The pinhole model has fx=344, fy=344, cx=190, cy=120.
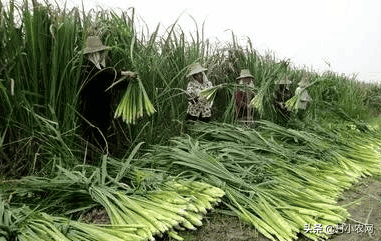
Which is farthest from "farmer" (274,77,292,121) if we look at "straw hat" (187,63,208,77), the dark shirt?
the dark shirt

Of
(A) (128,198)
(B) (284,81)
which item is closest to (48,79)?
(A) (128,198)

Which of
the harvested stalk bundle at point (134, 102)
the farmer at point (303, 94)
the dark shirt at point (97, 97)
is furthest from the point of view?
the farmer at point (303, 94)

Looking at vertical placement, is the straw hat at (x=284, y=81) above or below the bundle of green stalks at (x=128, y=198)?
above

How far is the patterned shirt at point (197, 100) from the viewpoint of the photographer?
3457 millimetres

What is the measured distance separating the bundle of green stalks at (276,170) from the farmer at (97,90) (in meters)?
0.54

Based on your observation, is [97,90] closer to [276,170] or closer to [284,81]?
[276,170]

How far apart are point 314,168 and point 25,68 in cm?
241

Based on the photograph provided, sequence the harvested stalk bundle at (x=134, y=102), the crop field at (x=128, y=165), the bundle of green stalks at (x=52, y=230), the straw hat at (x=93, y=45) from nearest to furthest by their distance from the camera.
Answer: the bundle of green stalks at (x=52, y=230) → the crop field at (x=128, y=165) → the harvested stalk bundle at (x=134, y=102) → the straw hat at (x=93, y=45)

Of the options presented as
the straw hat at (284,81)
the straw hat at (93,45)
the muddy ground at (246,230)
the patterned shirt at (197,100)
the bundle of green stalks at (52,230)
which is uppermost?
the straw hat at (93,45)

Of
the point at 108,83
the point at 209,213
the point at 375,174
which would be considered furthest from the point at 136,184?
the point at 375,174

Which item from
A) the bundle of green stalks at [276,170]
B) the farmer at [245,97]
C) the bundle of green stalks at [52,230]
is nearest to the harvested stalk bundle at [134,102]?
the bundle of green stalks at [276,170]

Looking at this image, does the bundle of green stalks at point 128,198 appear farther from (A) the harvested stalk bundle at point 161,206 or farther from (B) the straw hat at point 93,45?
(B) the straw hat at point 93,45

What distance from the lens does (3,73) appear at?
2410 mm

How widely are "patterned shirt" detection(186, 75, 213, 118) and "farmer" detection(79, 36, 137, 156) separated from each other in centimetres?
87
